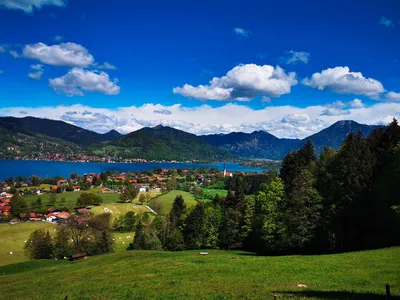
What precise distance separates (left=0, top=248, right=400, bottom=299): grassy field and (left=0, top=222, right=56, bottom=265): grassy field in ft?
130

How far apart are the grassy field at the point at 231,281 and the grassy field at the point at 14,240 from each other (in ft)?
130

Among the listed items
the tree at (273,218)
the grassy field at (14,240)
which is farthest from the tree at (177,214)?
the tree at (273,218)

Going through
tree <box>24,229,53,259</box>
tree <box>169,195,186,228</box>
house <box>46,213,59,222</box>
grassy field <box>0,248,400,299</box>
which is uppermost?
grassy field <box>0,248,400,299</box>

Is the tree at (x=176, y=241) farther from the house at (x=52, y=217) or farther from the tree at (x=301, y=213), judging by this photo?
the house at (x=52, y=217)

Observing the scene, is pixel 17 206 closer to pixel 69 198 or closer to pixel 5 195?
pixel 69 198

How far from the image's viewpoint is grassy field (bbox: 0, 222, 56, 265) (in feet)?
189

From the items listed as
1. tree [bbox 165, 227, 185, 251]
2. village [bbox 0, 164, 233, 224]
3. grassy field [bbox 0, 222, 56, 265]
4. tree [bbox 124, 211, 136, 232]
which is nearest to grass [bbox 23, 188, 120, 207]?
village [bbox 0, 164, 233, 224]

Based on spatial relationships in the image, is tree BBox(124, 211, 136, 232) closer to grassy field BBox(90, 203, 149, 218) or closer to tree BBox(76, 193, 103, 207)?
grassy field BBox(90, 203, 149, 218)

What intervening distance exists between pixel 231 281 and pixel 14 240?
73.3 metres

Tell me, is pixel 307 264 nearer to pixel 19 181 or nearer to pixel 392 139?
pixel 392 139

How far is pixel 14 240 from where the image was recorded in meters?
72.6

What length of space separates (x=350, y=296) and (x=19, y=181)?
673 feet

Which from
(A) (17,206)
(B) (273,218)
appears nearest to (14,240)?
(A) (17,206)

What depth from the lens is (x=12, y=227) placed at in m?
86.4
